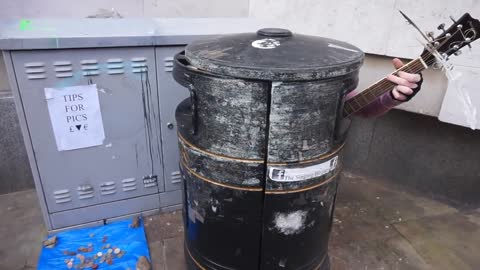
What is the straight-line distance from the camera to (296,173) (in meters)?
1.67

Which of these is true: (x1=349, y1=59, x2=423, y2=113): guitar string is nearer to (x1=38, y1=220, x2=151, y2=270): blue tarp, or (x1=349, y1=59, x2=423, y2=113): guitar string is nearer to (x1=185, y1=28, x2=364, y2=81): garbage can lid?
(x1=185, y1=28, x2=364, y2=81): garbage can lid

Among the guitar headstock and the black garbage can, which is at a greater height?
the guitar headstock

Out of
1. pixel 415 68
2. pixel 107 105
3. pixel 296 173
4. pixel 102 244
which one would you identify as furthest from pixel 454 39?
pixel 102 244

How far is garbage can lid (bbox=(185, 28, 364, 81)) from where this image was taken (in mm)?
1460

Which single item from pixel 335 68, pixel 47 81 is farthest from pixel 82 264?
pixel 335 68

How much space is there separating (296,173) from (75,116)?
173cm

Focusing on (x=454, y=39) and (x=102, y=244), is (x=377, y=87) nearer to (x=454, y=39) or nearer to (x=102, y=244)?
(x=454, y=39)

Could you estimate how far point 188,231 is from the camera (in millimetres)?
2090

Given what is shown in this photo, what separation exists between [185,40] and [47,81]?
1024 millimetres

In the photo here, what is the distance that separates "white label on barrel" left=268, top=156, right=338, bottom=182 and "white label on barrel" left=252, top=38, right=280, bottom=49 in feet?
2.03

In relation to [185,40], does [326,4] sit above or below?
above

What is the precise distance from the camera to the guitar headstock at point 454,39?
146cm

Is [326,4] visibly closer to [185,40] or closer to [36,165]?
[185,40]

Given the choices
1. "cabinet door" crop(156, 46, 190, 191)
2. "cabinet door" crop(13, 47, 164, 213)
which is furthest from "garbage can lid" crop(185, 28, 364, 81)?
"cabinet door" crop(13, 47, 164, 213)
